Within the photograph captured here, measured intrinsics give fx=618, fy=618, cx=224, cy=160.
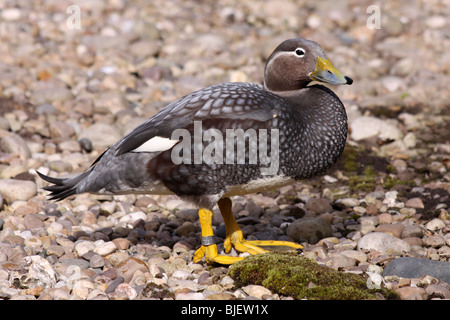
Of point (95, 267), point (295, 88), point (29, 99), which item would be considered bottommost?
point (95, 267)

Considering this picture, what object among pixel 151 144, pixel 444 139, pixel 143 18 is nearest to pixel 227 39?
pixel 143 18

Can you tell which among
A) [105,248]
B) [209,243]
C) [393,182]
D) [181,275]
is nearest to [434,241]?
[393,182]

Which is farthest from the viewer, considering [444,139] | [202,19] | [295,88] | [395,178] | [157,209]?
[202,19]

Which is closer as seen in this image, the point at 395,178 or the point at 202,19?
the point at 395,178

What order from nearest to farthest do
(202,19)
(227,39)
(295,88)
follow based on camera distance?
(295,88)
(227,39)
(202,19)

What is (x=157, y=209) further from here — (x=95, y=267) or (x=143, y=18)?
(x=143, y=18)

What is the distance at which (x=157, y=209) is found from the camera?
23.2ft

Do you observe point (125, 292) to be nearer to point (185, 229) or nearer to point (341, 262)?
point (185, 229)

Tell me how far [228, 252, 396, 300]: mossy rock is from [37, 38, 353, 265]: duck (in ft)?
1.33

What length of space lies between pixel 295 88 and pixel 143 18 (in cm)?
832

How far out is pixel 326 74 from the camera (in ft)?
18.3

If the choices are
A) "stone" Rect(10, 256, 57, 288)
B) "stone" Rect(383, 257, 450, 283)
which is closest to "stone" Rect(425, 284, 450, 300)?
"stone" Rect(383, 257, 450, 283)

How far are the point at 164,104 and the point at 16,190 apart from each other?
3.31 meters
